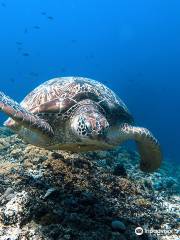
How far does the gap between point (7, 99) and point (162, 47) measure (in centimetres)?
11923

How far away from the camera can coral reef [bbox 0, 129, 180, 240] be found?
4.29m

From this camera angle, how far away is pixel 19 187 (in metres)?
5.28

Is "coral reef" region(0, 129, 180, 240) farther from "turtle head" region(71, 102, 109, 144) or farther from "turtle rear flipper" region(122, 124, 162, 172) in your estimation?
"turtle head" region(71, 102, 109, 144)

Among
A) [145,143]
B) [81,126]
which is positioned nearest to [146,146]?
[145,143]

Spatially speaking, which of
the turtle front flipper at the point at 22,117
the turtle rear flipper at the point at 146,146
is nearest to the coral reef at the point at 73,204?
the turtle rear flipper at the point at 146,146

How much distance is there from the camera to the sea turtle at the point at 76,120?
4977mm

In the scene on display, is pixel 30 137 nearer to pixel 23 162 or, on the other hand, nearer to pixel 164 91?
pixel 23 162

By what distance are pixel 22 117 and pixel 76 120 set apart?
0.82m

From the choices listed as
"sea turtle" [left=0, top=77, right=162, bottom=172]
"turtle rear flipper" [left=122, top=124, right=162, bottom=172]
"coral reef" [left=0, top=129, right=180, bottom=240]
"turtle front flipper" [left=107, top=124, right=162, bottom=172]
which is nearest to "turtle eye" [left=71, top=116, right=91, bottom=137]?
"sea turtle" [left=0, top=77, right=162, bottom=172]

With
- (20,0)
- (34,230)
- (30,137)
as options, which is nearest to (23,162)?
(30,137)

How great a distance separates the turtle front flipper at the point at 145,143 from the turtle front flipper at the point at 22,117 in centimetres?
114

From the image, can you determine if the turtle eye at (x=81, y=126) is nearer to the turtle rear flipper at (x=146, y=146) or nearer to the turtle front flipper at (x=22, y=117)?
the turtle front flipper at (x=22, y=117)

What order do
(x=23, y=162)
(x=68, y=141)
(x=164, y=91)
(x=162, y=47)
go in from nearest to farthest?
(x=68, y=141)
(x=23, y=162)
(x=164, y=91)
(x=162, y=47)

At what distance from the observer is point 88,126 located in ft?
15.6
